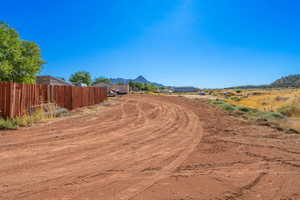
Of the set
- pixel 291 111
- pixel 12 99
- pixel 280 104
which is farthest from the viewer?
pixel 280 104

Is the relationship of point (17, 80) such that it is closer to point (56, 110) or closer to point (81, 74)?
point (56, 110)

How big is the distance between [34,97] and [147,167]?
961 centimetres

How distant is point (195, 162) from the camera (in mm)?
4766

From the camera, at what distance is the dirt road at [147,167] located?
3.34 metres

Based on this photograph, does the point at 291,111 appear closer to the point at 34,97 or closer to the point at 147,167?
the point at 147,167

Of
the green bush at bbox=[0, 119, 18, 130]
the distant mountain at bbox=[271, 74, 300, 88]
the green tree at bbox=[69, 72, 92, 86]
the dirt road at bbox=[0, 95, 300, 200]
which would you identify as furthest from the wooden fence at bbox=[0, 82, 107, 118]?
the distant mountain at bbox=[271, 74, 300, 88]

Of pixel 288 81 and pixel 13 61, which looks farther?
pixel 288 81

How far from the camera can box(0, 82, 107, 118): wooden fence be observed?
29.9ft

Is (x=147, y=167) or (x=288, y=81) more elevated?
(x=288, y=81)

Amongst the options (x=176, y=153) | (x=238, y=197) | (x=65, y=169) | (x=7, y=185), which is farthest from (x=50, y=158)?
(x=238, y=197)

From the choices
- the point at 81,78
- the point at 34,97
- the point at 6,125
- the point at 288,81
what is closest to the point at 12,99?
the point at 6,125

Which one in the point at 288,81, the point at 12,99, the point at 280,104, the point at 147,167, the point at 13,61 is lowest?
the point at 147,167

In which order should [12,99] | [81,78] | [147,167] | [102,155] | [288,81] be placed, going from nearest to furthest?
[147,167] < [102,155] < [12,99] < [81,78] < [288,81]

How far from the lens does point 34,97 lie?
1120cm
